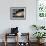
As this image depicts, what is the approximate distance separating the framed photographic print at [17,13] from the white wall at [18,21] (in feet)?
0.47

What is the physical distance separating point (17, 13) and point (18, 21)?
15.0 inches

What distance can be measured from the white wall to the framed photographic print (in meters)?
0.14

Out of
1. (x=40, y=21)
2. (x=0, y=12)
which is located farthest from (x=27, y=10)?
(x=0, y=12)

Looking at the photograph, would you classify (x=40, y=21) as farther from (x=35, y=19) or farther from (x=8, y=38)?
(x=8, y=38)

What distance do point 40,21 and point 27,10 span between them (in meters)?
0.81

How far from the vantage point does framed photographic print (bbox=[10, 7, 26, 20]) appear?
7.33 m

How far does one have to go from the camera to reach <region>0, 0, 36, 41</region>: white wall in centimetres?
733

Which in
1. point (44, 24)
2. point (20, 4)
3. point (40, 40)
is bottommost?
point (40, 40)

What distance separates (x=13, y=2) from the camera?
24.1 ft

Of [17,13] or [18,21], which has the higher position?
[17,13]

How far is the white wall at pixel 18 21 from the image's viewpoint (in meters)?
7.33

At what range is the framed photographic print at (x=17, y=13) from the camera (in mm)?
7332

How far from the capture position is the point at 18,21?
24.3 feet

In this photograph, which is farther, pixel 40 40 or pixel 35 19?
pixel 35 19
